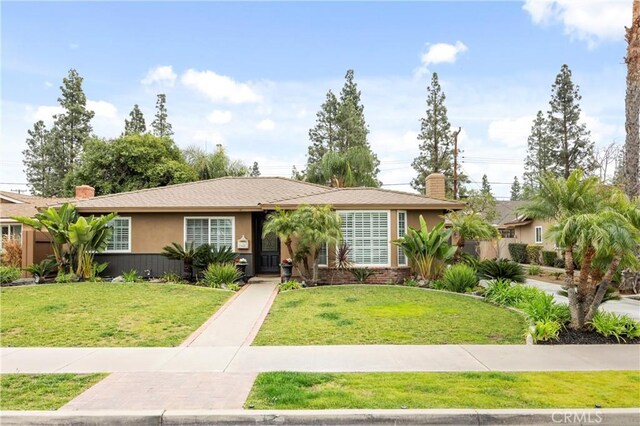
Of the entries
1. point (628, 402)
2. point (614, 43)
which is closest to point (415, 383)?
point (628, 402)

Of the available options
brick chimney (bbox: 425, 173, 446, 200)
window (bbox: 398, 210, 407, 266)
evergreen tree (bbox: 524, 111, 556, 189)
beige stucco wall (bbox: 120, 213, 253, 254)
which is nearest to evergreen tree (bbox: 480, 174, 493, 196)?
evergreen tree (bbox: 524, 111, 556, 189)

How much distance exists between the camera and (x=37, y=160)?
48.8 meters

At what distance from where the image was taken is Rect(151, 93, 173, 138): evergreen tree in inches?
1774

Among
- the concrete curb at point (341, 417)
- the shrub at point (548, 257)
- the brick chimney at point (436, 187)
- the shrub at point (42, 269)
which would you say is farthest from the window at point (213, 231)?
the shrub at point (548, 257)

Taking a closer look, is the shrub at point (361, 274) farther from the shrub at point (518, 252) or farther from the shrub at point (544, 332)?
the shrub at point (518, 252)

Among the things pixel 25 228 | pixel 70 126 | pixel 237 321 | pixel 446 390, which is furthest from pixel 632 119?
pixel 70 126

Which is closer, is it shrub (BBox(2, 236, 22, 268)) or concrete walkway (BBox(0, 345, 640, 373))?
concrete walkway (BBox(0, 345, 640, 373))

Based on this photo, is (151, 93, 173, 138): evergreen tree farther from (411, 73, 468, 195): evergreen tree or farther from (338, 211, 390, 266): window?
(338, 211, 390, 266): window

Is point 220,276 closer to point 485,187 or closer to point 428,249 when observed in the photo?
point 428,249

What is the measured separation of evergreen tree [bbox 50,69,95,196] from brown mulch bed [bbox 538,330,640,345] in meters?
42.3

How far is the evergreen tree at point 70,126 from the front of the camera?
40.1m

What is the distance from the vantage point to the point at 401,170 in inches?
1714

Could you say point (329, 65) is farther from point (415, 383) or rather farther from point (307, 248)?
point (415, 383)

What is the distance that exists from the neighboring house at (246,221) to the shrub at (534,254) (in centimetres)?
1463
